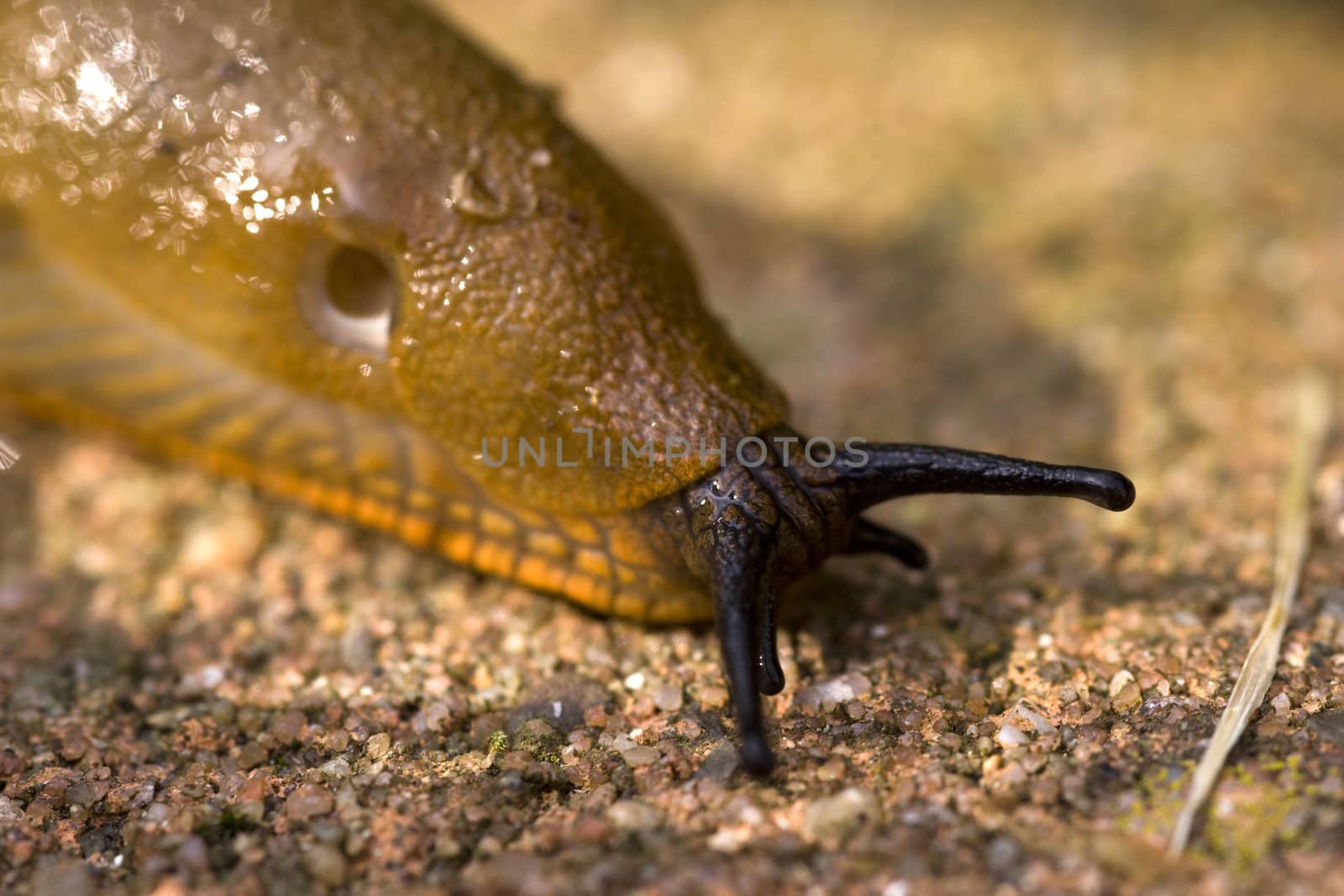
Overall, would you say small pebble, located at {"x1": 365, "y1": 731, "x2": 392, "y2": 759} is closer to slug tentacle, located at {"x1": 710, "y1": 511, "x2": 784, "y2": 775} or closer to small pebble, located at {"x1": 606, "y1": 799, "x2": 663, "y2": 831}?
small pebble, located at {"x1": 606, "y1": 799, "x2": 663, "y2": 831}

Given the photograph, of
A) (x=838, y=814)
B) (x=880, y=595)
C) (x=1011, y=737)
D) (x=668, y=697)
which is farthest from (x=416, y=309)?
(x=1011, y=737)

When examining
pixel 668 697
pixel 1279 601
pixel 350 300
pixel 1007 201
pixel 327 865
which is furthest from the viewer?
pixel 1007 201

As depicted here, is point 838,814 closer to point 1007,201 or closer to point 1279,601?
point 1279,601

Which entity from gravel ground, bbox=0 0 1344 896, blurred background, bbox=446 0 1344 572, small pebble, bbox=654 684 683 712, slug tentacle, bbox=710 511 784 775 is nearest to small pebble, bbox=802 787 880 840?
gravel ground, bbox=0 0 1344 896

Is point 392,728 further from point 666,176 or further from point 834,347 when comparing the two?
point 666,176

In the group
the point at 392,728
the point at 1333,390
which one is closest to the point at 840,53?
the point at 1333,390

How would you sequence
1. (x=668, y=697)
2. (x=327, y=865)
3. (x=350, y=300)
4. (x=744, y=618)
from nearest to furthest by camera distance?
1. (x=327, y=865)
2. (x=744, y=618)
3. (x=668, y=697)
4. (x=350, y=300)

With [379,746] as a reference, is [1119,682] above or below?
above

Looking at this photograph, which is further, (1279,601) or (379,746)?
(1279,601)
